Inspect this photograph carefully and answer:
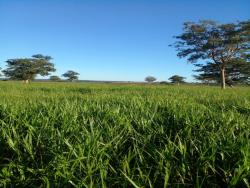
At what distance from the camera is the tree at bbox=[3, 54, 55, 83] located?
224 ft

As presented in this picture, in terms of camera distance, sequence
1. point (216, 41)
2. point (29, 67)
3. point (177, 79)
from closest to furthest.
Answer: point (216, 41) < point (29, 67) < point (177, 79)

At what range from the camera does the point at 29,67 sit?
68.4 meters

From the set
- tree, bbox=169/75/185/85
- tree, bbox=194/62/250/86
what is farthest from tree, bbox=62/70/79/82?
tree, bbox=194/62/250/86

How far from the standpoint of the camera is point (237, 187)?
2266 millimetres

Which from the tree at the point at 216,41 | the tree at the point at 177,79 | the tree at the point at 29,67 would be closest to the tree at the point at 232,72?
the tree at the point at 216,41

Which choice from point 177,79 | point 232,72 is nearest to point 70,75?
point 177,79

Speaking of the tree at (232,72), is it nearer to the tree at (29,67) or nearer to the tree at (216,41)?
the tree at (216,41)

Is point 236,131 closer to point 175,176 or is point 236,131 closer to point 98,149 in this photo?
point 175,176

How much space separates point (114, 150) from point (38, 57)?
72411mm

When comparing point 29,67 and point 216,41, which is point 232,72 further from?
point 29,67

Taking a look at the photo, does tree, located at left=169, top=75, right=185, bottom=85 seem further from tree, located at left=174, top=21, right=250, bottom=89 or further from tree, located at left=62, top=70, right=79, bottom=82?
tree, located at left=174, top=21, right=250, bottom=89

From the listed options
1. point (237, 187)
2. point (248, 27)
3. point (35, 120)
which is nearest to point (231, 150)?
point (237, 187)

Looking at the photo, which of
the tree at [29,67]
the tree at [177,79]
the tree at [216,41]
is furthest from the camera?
the tree at [177,79]

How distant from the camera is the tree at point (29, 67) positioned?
6838 cm
